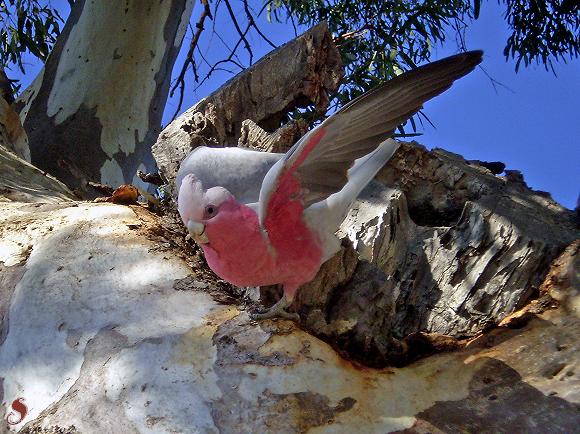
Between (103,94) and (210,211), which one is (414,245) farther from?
(103,94)

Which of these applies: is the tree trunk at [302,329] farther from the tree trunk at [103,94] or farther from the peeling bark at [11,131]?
the tree trunk at [103,94]

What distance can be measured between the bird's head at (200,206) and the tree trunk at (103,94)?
1.16 metres

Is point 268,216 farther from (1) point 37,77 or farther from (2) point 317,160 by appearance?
(1) point 37,77

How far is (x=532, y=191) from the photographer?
57.6 inches

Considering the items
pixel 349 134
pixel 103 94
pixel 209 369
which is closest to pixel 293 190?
pixel 349 134

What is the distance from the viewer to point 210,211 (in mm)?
1001

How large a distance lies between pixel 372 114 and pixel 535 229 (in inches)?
20.7

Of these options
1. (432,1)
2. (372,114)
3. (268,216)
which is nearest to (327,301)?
(268,216)

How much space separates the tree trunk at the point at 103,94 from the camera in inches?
81.7

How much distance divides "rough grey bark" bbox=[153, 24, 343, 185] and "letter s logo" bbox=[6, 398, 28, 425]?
0.79m

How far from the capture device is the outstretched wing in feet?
3.05

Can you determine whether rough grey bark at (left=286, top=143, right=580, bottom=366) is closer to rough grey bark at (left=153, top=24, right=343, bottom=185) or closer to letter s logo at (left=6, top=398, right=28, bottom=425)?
rough grey bark at (left=153, top=24, right=343, bottom=185)

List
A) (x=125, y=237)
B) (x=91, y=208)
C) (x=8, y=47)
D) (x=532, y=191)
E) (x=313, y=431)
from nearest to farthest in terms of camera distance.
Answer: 1. (x=313, y=431)
2. (x=125, y=237)
3. (x=91, y=208)
4. (x=532, y=191)
5. (x=8, y=47)

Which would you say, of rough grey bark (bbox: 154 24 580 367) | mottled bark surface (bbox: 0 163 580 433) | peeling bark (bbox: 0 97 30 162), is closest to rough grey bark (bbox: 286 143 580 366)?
rough grey bark (bbox: 154 24 580 367)
